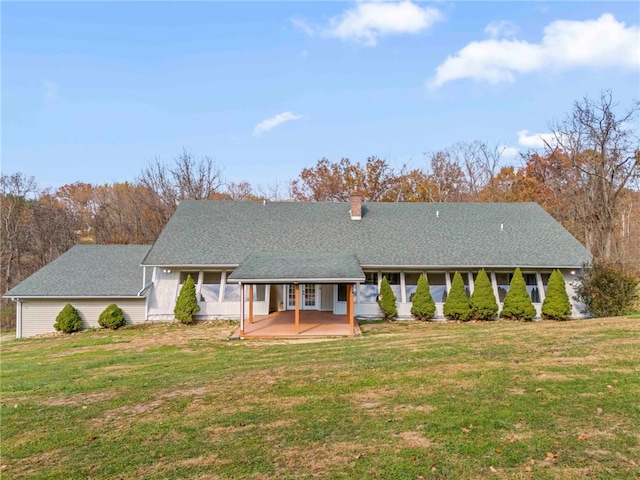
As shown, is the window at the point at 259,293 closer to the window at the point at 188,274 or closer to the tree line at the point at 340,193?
the window at the point at 188,274

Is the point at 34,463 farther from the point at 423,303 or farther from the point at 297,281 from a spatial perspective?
the point at 423,303

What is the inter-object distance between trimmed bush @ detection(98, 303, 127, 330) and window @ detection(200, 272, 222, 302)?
323 centimetres

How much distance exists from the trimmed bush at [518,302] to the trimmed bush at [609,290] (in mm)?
1892

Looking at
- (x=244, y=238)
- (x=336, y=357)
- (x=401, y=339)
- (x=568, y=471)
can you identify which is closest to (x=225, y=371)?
(x=336, y=357)

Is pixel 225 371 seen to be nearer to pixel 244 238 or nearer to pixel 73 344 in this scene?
pixel 73 344

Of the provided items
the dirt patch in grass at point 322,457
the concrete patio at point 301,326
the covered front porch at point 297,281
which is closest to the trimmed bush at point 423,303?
the concrete patio at point 301,326

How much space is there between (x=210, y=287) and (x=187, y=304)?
1.32 m

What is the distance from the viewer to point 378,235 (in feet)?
63.7

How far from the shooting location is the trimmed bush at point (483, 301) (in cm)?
1645

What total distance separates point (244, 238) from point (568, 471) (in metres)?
16.4

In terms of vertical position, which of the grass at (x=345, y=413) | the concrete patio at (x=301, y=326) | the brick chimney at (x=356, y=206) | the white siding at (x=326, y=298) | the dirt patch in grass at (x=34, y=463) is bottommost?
the concrete patio at (x=301, y=326)

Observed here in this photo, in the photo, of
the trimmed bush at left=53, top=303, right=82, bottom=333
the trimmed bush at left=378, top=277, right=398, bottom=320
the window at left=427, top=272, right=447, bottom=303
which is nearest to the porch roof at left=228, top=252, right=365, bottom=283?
the trimmed bush at left=378, top=277, right=398, bottom=320

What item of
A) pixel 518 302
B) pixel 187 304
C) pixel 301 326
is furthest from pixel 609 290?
pixel 187 304

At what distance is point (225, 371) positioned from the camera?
8625 mm
